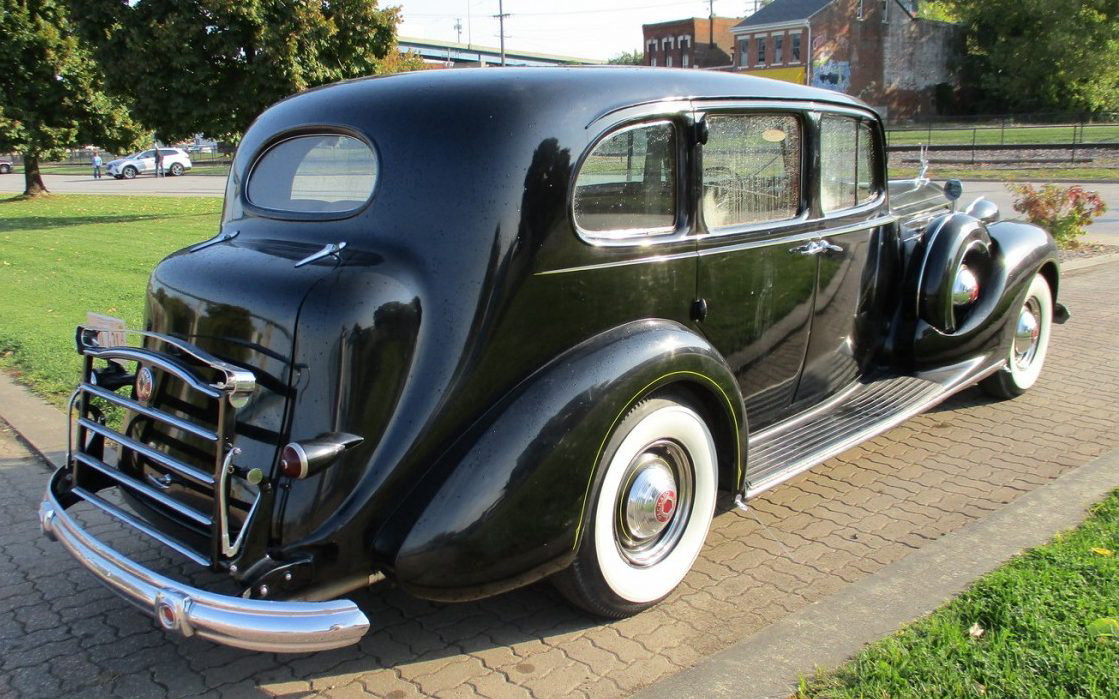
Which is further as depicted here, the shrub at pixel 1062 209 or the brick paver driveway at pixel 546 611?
the shrub at pixel 1062 209

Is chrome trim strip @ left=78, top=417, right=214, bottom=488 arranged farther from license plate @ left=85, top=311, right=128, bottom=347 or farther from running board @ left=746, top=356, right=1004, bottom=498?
running board @ left=746, top=356, right=1004, bottom=498

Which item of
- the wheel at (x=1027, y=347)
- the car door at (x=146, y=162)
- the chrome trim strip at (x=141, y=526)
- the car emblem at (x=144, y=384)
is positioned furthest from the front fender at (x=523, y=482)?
the car door at (x=146, y=162)

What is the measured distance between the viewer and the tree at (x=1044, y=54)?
44.1 metres

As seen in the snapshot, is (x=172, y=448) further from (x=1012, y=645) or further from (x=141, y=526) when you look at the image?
(x=1012, y=645)

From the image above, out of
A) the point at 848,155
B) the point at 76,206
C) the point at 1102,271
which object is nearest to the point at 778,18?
the point at 76,206

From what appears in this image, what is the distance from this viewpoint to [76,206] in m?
21.7

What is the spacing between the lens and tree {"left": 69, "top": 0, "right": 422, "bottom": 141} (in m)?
16.2

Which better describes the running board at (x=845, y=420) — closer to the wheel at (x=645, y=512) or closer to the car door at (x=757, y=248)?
the car door at (x=757, y=248)

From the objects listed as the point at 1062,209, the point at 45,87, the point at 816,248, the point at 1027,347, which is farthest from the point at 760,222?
the point at 45,87

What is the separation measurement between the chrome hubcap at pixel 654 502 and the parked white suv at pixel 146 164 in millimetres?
41813

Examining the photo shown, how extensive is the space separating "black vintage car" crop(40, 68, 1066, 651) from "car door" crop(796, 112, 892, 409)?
25cm

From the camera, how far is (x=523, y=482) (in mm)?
2676

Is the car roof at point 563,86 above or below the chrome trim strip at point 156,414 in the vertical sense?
above

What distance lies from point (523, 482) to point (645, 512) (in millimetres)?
636
